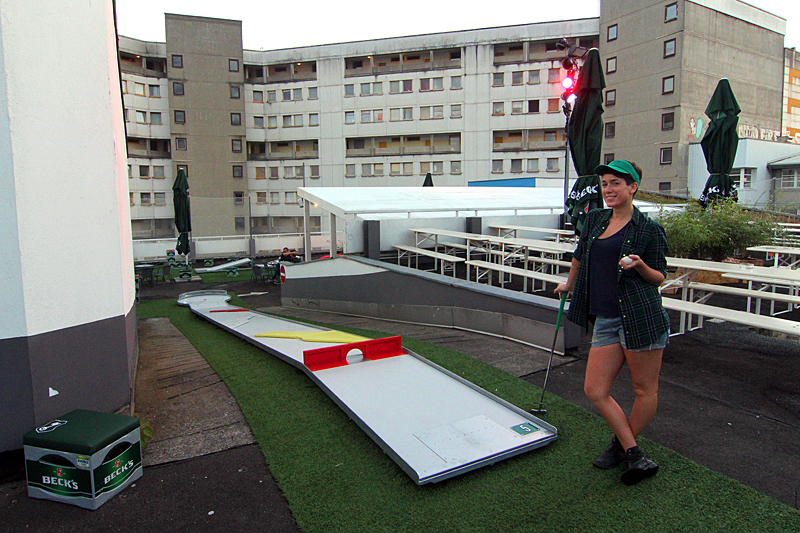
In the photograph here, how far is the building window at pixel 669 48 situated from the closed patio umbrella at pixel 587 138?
109 feet

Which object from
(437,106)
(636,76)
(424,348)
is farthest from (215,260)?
(636,76)

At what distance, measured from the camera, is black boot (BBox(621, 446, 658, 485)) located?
Result: 2768 millimetres

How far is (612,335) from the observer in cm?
281

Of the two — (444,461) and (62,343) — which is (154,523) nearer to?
(62,343)

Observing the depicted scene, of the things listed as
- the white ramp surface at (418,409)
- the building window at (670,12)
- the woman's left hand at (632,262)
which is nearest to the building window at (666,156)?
the building window at (670,12)

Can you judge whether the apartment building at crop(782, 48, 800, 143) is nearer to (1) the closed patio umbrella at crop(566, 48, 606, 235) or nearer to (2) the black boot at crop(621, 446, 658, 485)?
(1) the closed patio umbrella at crop(566, 48, 606, 235)

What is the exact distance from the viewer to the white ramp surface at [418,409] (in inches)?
118

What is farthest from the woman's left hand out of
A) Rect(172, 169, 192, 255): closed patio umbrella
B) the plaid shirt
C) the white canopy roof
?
Rect(172, 169, 192, 255): closed patio umbrella

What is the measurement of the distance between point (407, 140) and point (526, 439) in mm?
41144

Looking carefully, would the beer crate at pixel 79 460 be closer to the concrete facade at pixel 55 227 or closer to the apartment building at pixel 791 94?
the concrete facade at pixel 55 227

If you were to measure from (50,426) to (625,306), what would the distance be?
3.38 m

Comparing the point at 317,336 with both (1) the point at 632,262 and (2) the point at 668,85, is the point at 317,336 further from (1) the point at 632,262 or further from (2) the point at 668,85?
(2) the point at 668,85

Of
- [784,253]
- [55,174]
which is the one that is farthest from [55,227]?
[784,253]

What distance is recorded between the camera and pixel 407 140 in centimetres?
4259
